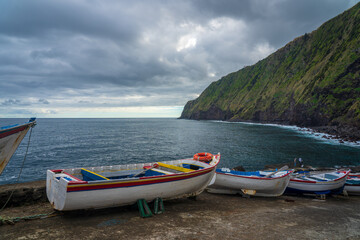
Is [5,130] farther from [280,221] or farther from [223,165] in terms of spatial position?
[223,165]

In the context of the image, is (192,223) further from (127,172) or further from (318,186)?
(318,186)

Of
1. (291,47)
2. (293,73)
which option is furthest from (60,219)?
(291,47)

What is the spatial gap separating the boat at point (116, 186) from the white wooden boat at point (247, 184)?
7.52ft

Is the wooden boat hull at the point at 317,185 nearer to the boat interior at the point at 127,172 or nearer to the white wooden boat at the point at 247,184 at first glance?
the white wooden boat at the point at 247,184

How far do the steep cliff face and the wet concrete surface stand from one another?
57.4 metres

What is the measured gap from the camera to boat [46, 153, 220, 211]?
289 inches

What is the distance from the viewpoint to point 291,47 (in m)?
139

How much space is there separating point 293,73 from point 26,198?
137m

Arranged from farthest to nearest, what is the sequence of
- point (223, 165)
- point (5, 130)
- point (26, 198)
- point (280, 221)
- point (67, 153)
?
point (67, 153) < point (223, 165) < point (26, 198) < point (280, 221) < point (5, 130)

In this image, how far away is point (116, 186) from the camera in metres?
7.91

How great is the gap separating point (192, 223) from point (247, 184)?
20.7ft

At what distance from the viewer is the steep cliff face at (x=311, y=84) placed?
68.5 meters

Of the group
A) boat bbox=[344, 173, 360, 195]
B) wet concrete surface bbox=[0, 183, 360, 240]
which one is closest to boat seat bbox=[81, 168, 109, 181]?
wet concrete surface bbox=[0, 183, 360, 240]

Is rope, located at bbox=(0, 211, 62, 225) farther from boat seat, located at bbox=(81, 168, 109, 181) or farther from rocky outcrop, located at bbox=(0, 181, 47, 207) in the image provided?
rocky outcrop, located at bbox=(0, 181, 47, 207)
